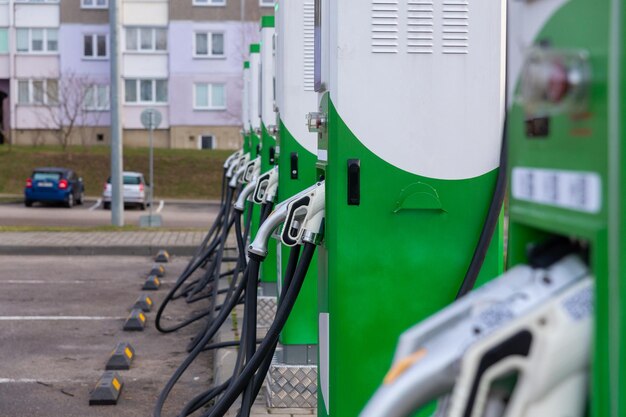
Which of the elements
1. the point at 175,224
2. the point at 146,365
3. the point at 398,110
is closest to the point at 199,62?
the point at 175,224

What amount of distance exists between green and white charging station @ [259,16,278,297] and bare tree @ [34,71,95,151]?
37380 mm

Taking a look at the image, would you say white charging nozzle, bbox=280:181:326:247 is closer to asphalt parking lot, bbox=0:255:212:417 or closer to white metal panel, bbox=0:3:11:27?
asphalt parking lot, bbox=0:255:212:417

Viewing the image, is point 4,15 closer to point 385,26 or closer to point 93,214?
point 93,214

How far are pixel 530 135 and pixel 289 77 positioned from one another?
15.3 ft

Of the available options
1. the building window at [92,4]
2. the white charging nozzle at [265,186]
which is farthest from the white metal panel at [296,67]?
the building window at [92,4]

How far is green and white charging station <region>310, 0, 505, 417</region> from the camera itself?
3771 millimetres

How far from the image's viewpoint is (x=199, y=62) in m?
49.2

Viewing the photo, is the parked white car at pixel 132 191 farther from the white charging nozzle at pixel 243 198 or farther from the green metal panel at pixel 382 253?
the green metal panel at pixel 382 253

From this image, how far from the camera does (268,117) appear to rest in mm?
8578

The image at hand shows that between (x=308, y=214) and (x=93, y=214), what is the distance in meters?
25.0

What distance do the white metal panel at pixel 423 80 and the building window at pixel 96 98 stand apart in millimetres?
44879

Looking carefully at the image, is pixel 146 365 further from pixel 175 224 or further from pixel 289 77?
pixel 175 224

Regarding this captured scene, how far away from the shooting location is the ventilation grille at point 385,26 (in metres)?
3.77

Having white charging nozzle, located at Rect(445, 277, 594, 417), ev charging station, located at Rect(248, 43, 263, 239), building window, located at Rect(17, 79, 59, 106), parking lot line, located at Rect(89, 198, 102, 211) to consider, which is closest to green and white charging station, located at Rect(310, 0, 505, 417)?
white charging nozzle, located at Rect(445, 277, 594, 417)
